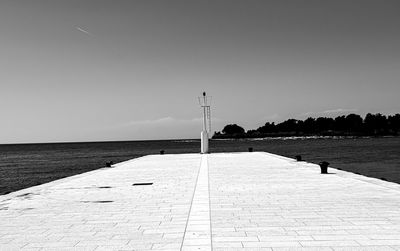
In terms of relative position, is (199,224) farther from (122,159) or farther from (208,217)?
(122,159)

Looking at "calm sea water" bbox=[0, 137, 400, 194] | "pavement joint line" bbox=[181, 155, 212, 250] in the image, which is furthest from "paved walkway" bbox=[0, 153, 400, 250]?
"calm sea water" bbox=[0, 137, 400, 194]

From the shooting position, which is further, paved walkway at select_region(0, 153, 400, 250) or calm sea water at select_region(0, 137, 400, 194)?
calm sea water at select_region(0, 137, 400, 194)

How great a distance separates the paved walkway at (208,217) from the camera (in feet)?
19.7

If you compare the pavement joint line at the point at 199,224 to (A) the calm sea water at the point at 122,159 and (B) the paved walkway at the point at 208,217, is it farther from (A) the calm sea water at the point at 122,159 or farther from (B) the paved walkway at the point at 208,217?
(A) the calm sea water at the point at 122,159

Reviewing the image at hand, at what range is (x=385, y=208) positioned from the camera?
823cm

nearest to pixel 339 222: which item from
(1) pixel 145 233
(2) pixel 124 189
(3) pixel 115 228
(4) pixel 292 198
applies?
(4) pixel 292 198

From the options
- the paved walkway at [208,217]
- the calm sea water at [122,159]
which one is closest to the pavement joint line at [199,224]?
the paved walkway at [208,217]

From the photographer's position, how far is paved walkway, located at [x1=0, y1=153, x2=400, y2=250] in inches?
236

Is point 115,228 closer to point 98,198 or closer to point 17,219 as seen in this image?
point 17,219

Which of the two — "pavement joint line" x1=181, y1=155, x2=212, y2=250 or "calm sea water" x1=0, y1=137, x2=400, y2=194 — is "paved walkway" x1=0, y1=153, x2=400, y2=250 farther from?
"calm sea water" x1=0, y1=137, x2=400, y2=194

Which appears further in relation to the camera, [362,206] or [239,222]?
[362,206]

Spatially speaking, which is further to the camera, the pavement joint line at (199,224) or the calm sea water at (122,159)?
the calm sea water at (122,159)

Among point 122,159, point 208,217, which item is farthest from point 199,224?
point 122,159

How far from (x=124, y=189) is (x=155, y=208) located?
3.77m
